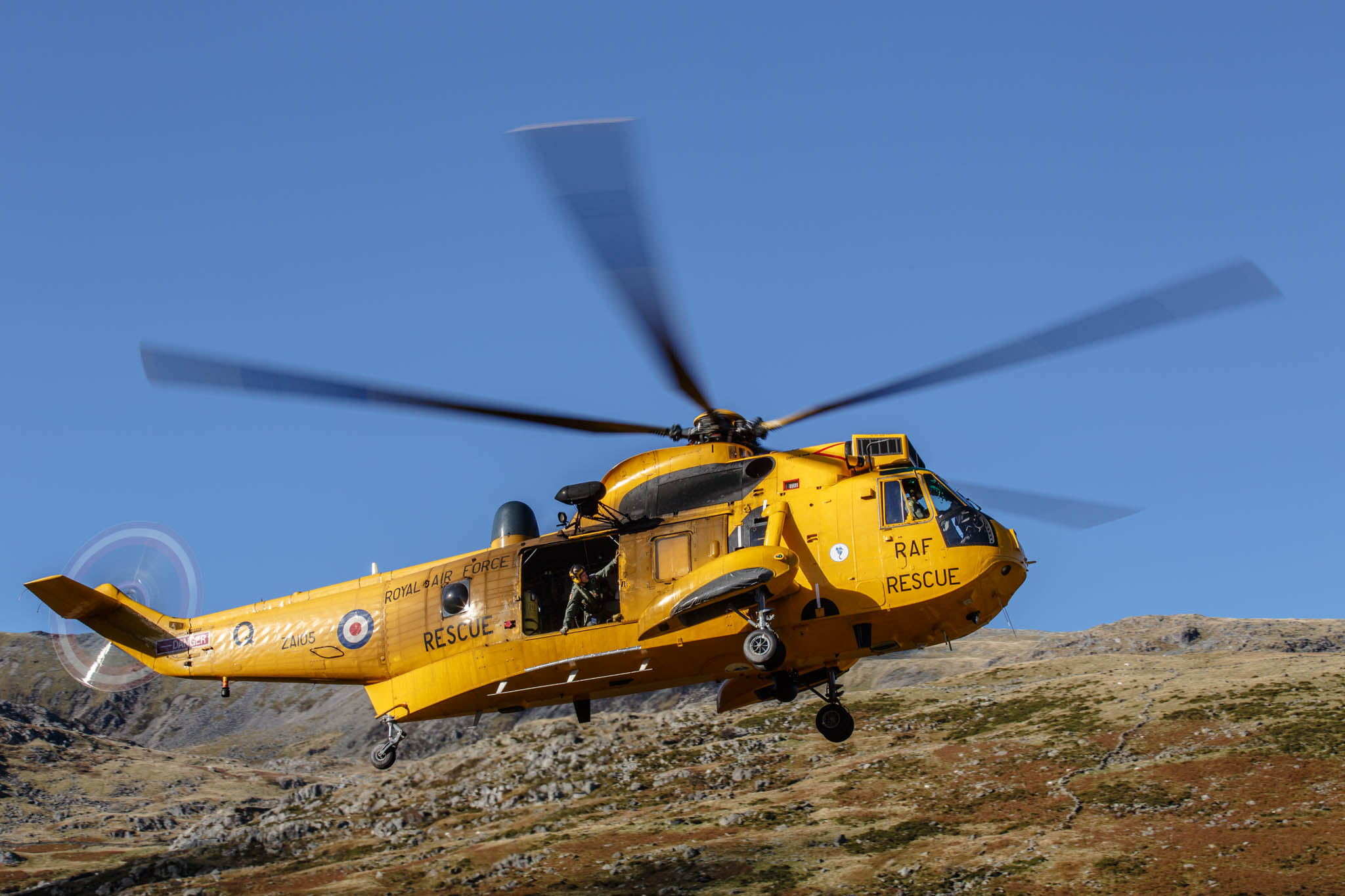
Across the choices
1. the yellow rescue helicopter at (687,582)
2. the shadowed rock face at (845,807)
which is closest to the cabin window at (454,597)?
the yellow rescue helicopter at (687,582)

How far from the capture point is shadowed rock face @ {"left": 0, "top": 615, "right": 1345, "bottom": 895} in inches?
2995

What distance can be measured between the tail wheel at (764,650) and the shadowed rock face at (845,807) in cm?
5162

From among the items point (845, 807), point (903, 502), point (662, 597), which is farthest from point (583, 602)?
point (845, 807)

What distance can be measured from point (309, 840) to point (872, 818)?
56711 mm

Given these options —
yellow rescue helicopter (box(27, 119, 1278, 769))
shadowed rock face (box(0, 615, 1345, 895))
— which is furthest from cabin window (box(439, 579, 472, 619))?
shadowed rock face (box(0, 615, 1345, 895))

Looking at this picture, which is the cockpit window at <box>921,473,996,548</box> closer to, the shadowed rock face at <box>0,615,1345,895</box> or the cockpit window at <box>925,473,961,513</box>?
the cockpit window at <box>925,473,961,513</box>

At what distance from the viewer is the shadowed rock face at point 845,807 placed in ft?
250

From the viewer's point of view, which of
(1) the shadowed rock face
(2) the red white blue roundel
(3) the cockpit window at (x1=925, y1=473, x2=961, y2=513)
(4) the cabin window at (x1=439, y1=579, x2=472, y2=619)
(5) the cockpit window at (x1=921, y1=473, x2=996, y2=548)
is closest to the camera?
(5) the cockpit window at (x1=921, y1=473, x2=996, y2=548)

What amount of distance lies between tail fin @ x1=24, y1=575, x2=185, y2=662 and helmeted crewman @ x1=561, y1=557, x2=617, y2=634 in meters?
14.1

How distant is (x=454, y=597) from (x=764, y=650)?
A: 9160mm

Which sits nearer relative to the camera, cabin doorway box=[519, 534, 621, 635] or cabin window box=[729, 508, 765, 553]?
cabin window box=[729, 508, 765, 553]

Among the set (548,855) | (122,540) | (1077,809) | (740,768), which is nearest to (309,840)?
(548,855)

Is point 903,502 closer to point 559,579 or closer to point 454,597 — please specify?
point 559,579

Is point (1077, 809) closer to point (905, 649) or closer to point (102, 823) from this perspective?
point (905, 649)
